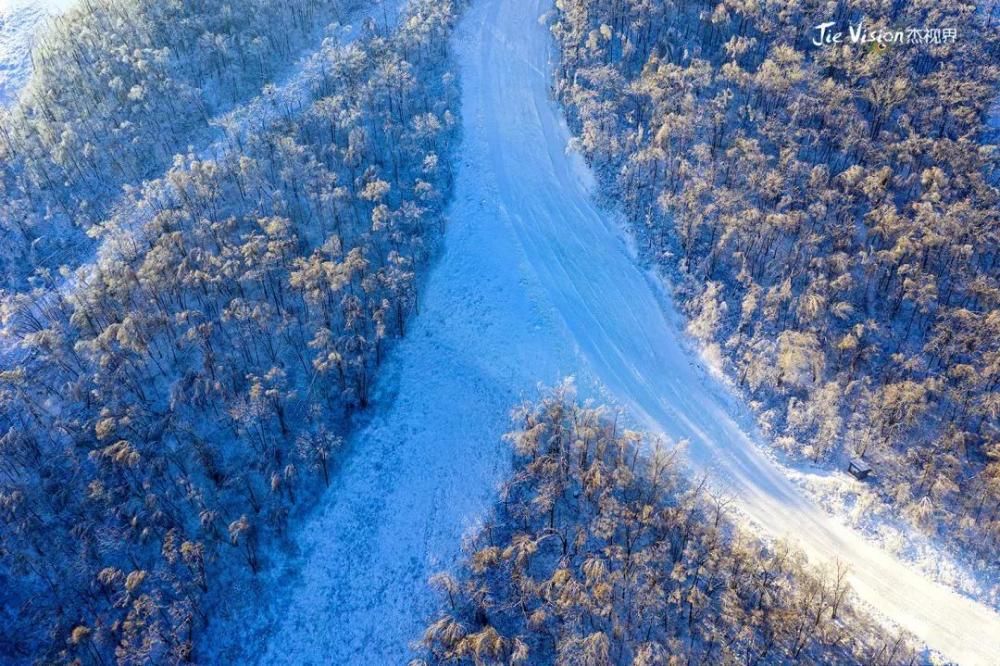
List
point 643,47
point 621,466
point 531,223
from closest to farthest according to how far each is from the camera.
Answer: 1. point 621,466
2. point 531,223
3. point 643,47

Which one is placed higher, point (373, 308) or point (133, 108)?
point (133, 108)

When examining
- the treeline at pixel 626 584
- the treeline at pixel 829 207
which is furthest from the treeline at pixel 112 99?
the treeline at pixel 626 584

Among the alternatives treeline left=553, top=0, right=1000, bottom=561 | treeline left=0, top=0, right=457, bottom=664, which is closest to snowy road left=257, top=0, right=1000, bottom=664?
treeline left=0, top=0, right=457, bottom=664

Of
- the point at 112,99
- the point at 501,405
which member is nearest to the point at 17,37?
the point at 112,99

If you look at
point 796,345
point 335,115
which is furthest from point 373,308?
point 796,345

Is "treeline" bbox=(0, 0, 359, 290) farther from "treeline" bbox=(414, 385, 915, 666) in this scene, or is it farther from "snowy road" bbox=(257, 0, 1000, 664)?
"treeline" bbox=(414, 385, 915, 666)

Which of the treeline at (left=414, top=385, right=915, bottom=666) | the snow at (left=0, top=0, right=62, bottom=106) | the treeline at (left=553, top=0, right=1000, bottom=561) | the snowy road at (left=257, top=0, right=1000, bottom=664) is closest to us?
the treeline at (left=414, top=385, right=915, bottom=666)

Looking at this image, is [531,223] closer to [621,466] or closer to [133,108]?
[621,466]

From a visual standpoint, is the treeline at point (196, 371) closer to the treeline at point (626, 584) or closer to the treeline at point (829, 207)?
the treeline at point (626, 584)
